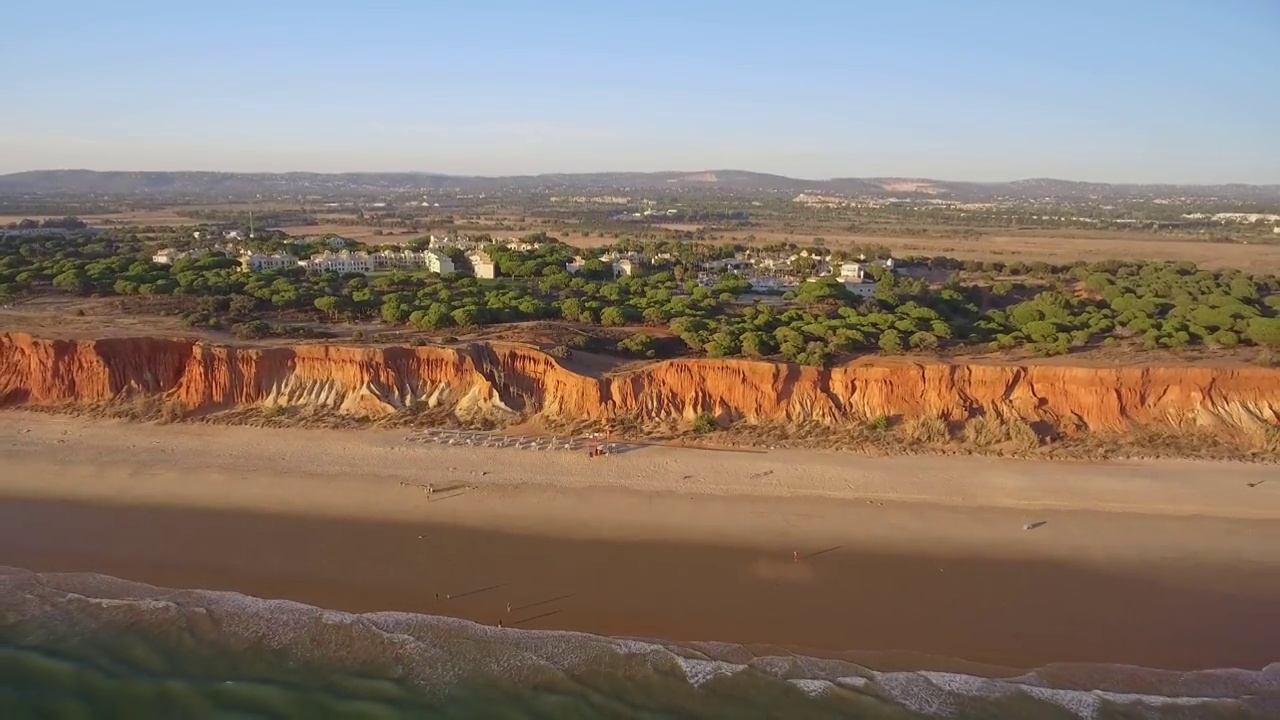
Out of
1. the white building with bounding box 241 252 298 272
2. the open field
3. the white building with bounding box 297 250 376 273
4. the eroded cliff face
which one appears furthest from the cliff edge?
the open field

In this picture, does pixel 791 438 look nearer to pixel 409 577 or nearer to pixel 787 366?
pixel 787 366

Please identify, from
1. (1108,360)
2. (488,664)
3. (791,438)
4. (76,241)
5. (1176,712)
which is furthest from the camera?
(76,241)

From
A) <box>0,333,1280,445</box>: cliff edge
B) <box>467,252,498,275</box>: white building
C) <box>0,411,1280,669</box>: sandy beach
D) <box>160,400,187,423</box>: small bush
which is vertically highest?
<box>467,252,498,275</box>: white building

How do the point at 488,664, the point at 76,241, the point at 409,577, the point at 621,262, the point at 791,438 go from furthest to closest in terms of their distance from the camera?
the point at 76,241
the point at 621,262
the point at 791,438
the point at 409,577
the point at 488,664

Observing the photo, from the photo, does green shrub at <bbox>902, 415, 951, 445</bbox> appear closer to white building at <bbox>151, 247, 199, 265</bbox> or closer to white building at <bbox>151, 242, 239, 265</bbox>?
white building at <bbox>151, 242, 239, 265</bbox>

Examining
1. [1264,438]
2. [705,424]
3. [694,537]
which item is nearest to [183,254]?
[705,424]

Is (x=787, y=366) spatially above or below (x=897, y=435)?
above

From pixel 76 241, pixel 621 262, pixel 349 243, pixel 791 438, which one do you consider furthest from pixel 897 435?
pixel 76 241

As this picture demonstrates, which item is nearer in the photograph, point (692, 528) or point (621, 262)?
point (692, 528)
